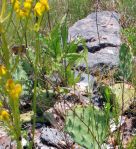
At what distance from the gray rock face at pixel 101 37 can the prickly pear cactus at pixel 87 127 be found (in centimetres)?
103

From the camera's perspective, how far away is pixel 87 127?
1984 millimetres

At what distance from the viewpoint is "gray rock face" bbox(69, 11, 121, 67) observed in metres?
3.18

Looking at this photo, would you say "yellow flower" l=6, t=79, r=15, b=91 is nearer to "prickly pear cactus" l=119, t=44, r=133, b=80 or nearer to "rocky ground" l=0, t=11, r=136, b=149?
"rocky ground" l=0, t=11, r=136, b=149

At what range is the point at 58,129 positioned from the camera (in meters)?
2.17

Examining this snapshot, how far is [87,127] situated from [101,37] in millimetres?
1765

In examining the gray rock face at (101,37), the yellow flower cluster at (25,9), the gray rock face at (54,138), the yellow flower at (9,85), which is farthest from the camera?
the gray rock face at (101,37)

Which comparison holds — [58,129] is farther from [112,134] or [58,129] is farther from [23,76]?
[23,76]

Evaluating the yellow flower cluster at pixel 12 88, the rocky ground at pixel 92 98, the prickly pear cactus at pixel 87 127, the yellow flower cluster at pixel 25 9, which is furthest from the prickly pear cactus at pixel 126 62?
the yellow flower cluster at pixel 12 88

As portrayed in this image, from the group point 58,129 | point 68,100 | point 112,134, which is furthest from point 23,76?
point 112,134

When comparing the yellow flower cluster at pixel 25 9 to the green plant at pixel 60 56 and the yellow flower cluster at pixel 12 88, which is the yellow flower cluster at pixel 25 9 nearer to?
the yellow flower cluster at pixel 12 88

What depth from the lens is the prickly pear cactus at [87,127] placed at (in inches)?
77.2

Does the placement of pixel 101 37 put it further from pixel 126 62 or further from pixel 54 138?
pixel 54 138

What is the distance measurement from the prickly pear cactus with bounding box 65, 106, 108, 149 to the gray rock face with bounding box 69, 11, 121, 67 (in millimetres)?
1029

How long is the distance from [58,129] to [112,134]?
283mm
